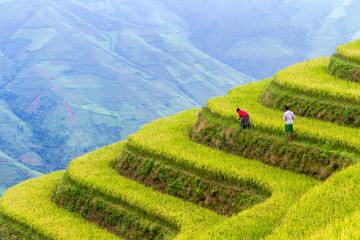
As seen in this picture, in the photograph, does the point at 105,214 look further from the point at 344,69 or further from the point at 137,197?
the point at 344,69

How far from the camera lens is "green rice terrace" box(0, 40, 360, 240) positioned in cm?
1194

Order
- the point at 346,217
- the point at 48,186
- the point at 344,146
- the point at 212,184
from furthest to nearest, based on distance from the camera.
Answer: the point at 48,186, the point at 212,184, the point at 344,146, the point at 346,217

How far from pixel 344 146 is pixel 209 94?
588ft

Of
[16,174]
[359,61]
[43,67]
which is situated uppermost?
[359,61]

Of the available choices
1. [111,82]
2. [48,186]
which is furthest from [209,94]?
[48,186]

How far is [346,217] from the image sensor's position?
8.57 meters

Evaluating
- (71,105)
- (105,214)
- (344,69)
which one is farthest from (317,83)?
(71,105)

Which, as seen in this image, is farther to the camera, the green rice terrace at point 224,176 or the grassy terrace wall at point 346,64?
the grassy terrace wall at point 346,64

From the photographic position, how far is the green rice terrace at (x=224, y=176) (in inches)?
470

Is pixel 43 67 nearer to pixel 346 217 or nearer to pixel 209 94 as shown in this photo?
pixel 209 94

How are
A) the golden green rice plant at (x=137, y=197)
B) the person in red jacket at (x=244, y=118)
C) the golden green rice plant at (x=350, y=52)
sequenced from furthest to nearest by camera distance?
the golden green rice plant at (x=350, y=52)
the person in red jacket at (x=244, y=118)
the golden green rice plant at (x=137, y=197)

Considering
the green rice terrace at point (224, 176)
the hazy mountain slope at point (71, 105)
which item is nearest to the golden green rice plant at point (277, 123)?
the green rice terrace at point (224, 176)

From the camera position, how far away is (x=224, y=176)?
14148 mm

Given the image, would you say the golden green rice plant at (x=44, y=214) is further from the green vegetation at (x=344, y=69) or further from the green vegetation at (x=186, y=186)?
the green vegetation at (x=344, y=69)
